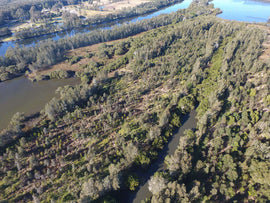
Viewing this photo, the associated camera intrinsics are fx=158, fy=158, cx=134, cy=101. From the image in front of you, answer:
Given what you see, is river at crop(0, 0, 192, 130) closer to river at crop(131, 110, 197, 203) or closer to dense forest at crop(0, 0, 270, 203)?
dense forest at crop(0, 0, 270, 203)

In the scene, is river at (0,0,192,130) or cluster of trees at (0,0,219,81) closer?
river at (0,0,192,130)

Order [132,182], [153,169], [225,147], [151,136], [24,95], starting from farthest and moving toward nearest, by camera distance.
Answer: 1. [24,95]
2. [151,136]
3. [225,147]
4. [153,169]
5. [132,182]

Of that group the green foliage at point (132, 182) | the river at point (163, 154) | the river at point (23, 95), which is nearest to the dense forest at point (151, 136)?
the green foliage at point (132, 182)

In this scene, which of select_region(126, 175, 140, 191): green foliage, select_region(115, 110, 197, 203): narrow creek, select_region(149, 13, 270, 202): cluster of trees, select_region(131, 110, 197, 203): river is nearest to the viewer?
select_region(149, 13, 270, 202): cluster of trees

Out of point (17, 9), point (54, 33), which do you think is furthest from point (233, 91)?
point (17, 9)

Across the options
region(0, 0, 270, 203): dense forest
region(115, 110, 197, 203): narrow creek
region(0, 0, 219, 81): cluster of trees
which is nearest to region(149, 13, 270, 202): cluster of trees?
region(0, 0, 270, 203): dense forest

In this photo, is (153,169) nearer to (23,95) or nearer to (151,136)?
(151,136)

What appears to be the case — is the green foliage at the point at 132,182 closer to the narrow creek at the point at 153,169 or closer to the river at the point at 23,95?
the narrow creek at the point at 153,169

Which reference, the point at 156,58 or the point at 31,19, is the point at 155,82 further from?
the point at 31,19

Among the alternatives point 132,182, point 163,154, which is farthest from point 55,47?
point 132,182
